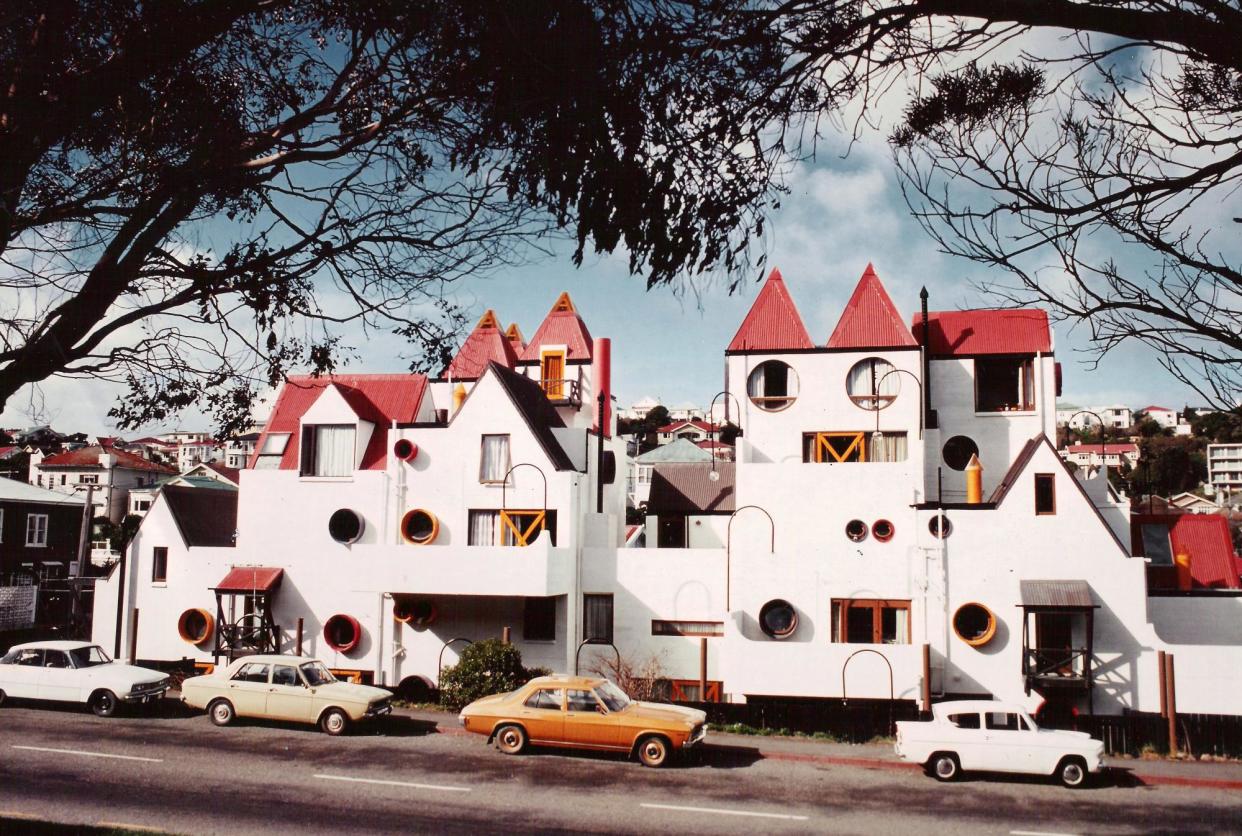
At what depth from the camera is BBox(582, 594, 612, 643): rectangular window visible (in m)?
26.2

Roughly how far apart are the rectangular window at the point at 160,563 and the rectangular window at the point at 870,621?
19776 mm

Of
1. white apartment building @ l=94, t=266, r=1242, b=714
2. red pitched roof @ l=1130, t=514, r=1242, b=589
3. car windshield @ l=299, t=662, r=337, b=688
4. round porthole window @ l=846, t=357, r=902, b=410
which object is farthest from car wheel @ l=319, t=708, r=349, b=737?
red pitched roof @ l=1130, t=514, r=1242, b=589

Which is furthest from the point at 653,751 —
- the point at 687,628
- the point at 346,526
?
the point at 346,526

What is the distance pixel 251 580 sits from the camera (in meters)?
26.6

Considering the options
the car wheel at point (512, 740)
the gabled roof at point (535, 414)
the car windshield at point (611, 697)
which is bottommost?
the car wheel at point (512, 740)

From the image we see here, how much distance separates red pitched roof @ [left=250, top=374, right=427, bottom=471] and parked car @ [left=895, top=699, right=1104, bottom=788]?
56.9ft

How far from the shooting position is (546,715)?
61.8ft

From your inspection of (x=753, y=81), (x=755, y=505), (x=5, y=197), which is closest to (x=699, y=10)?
(x=753, y=81)

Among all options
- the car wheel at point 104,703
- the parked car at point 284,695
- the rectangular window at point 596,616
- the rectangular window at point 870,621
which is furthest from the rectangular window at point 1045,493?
the car wheel at point 104,703

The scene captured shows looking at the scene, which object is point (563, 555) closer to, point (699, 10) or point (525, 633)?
point (525, 633)

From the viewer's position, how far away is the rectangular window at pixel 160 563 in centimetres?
2830

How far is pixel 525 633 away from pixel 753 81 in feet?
67.3

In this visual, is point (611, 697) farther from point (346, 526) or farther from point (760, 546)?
point (346, 526)

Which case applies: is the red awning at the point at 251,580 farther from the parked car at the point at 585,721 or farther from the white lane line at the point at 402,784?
Result: the white lane line at the point at 402,784
